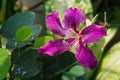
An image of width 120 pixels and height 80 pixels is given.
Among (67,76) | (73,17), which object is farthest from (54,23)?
(67,76)

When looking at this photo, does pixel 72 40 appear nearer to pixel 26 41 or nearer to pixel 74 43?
pixel 74 43

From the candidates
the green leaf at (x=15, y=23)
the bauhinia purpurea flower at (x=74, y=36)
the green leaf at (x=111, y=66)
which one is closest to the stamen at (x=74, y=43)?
the bauhinia purpurea flower at (x=74, y=36)

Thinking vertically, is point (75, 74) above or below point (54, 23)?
below

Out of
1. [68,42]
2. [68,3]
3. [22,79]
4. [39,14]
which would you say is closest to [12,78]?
[22,79]

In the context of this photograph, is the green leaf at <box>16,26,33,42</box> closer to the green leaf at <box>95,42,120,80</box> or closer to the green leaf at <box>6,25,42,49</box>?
the green leaf at <box>6,25,42,49</box>

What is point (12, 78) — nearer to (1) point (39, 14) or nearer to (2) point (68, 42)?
(2) point (68, 42)

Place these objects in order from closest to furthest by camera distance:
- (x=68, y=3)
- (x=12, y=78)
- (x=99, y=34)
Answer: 1. (x=99, y=34)
2. (x=12, y=78)
3. (x=68, y=3)

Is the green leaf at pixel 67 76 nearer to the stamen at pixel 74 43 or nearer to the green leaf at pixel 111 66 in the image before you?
the stamen at pixel 74 43

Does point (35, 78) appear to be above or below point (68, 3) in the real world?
below
